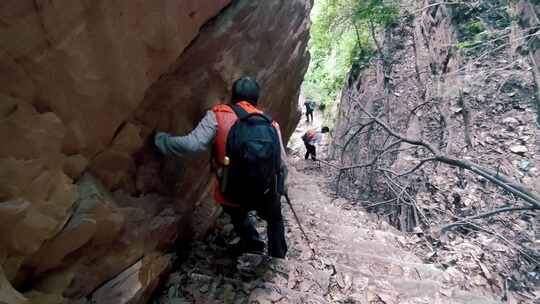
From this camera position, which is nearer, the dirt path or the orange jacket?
the orange jacket

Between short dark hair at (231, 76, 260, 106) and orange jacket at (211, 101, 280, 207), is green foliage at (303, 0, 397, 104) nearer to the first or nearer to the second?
short dark hair at (231, 76, 260, 106)

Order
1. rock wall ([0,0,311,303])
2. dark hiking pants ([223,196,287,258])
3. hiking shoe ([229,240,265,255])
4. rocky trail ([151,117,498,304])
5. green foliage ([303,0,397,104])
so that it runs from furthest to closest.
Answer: green foliage ([303,0,397,104]) < hiking shoe ([229,240,265,255]) < dark hiking pants ([223,196,287,258]) < rocky trail ([151,117,498,304]) < rock wall ([0,0,311,303])

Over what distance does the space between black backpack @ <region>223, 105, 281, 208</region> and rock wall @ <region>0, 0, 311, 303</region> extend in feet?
1.72

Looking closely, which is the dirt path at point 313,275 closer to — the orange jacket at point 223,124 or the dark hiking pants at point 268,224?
the dark hiking pants at point 268,224

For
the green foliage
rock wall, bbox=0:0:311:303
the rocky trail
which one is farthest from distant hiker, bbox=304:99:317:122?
rock wall, bbox=0:0:311:303

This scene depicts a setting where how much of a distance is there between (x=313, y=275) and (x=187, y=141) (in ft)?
5.29

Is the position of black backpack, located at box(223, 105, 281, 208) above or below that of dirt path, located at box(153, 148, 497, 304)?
above

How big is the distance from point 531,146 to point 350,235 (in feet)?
11.0

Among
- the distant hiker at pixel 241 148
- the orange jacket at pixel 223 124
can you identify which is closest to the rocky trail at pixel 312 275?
the distant hiker at pixel 241 148

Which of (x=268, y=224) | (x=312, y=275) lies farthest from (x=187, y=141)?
(x=312, y=275)

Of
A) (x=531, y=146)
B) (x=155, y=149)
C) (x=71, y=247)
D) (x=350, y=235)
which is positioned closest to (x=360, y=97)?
(x=531, y=146)

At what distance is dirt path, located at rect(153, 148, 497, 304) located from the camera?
2898mm

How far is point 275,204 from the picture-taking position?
10.2 feet

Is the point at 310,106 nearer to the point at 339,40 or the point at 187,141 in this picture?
the point at 339,40
